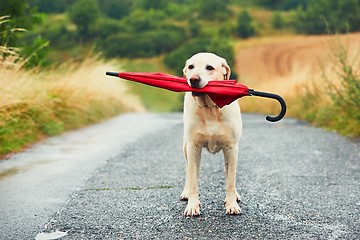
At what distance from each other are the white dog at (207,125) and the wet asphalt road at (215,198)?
0.20 metres

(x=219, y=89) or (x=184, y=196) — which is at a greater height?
(x=219, y=89)

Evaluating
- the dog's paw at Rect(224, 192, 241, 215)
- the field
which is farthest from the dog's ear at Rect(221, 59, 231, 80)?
the field

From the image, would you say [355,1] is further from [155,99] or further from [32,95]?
[32,95]

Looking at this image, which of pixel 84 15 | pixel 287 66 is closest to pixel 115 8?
pixel 84 15

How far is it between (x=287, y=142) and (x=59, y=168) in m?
4.16

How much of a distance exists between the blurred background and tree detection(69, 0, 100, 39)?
10 centimetres

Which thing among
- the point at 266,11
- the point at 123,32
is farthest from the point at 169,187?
the point at 266,11

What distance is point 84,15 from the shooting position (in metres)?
53.4

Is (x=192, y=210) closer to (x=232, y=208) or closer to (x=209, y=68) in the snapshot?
(x=232, y=208)

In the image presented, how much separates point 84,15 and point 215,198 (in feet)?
166

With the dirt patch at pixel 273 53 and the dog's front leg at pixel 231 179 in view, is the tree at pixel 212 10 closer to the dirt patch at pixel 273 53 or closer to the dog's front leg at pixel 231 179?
the dirt patch at pixel 273 53

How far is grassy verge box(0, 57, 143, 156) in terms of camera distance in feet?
25.3

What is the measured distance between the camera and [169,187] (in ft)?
17.5

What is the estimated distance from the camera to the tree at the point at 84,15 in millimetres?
53500
